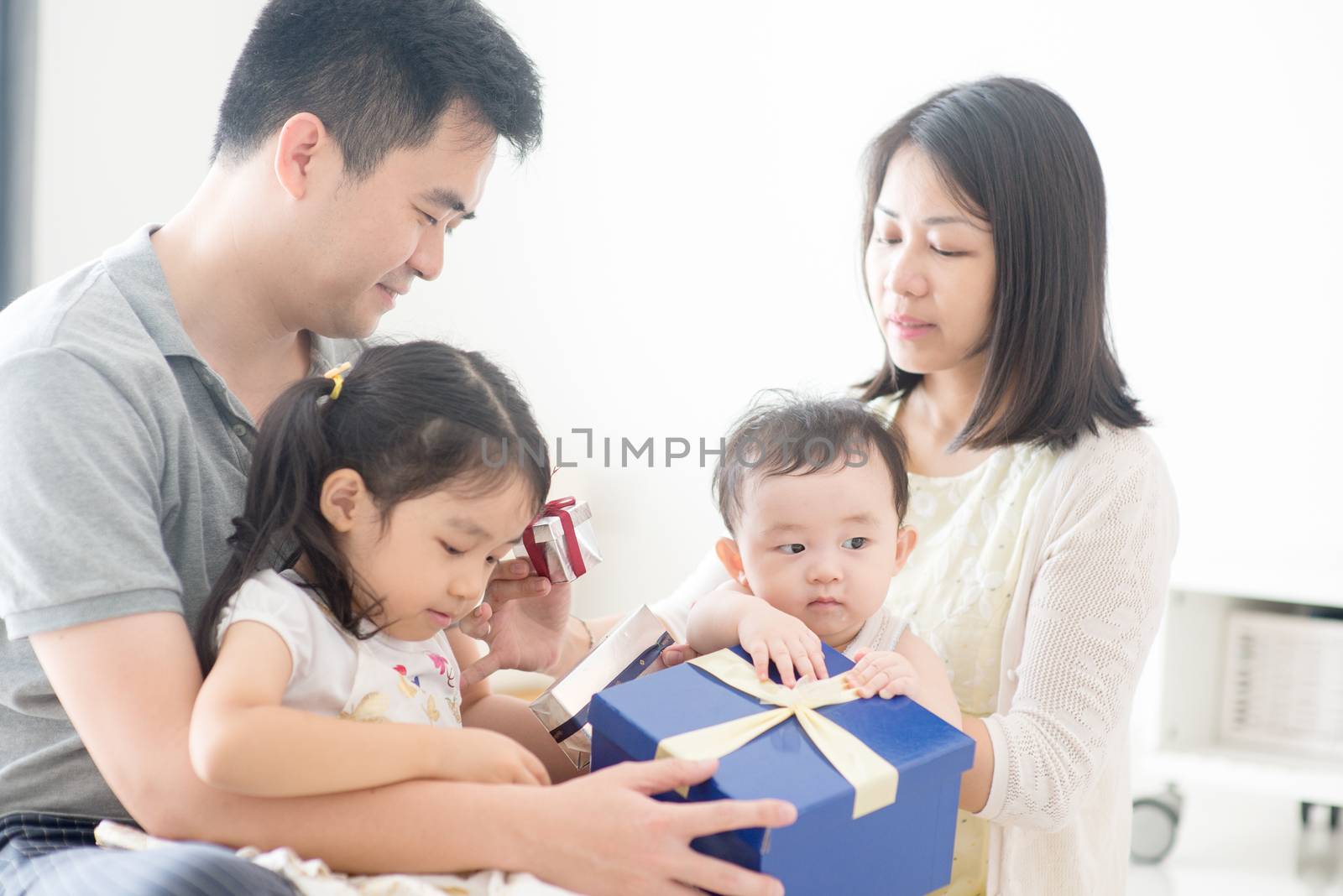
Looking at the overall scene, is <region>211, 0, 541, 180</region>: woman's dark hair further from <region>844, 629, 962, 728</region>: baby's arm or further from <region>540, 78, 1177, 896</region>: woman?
<region>844, 629, 962, 728</region>: baby's arm

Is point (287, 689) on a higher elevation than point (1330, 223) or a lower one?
lower

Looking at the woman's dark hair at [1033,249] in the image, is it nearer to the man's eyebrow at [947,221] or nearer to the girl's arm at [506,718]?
the man's eyebrow at [947,221]

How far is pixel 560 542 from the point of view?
4.38 feet

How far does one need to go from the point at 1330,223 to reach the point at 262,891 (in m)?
2.59

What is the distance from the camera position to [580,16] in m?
3.36

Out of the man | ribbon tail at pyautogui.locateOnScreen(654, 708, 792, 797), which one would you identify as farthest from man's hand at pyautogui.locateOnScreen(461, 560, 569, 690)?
ribbon tail at pyautogui.locateOnScreen(654, 708, 792, 797)

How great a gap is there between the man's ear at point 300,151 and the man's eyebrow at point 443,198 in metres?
0.10

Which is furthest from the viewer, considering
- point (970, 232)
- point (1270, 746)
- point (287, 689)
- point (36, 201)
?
point (36, 201)

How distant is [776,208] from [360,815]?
2.38m

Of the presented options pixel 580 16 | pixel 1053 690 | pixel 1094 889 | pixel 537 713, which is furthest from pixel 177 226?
pixel 580 16

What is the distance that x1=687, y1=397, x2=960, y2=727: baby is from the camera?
1393 mm

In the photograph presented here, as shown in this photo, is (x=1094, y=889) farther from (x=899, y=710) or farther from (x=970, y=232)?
(x=970, y=232)

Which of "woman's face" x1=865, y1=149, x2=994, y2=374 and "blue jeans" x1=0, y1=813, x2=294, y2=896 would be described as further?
"woman's face" x1=865, y1=149, x2=994, y2=374

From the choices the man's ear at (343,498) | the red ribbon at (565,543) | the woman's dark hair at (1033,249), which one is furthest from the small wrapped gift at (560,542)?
the woman's dark hair at (1033,249)
